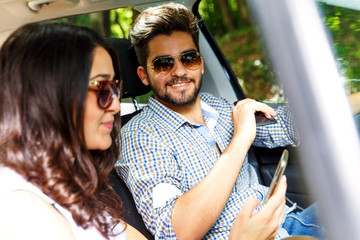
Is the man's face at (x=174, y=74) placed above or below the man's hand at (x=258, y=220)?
above

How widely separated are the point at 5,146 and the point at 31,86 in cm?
19

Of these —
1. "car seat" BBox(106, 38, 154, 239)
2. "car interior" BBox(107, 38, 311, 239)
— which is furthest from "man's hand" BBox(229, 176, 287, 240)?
"car seat" BBox(106, 38, 154, 239)

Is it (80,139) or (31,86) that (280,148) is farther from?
(31,86)

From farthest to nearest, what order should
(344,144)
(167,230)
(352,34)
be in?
(167,230)
(352,34)
(344,144)

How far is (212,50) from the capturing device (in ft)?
8.73

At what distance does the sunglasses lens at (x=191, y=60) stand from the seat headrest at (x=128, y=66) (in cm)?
31

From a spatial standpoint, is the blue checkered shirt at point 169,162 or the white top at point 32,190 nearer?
the white top at point 32,190

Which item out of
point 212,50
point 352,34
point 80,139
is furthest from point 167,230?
point 212,50

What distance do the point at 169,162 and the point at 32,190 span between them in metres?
0.72

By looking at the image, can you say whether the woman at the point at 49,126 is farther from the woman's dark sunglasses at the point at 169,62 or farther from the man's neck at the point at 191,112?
the man's neck at the point at 191,112

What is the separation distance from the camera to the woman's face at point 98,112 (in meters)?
1.17

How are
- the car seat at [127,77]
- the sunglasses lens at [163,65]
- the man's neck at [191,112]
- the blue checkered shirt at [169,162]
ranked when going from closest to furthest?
1. the blue checkered shirt at [169,162]
2. the car seat at [127,77]
3. the sunglasses lens at [163,65]
4. the man's neck at [191,112]

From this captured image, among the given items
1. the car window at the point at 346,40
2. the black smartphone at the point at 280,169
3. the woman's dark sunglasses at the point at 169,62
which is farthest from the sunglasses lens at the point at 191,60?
the car window at the point at 346,40

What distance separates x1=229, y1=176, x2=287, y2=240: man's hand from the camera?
1.21 m
